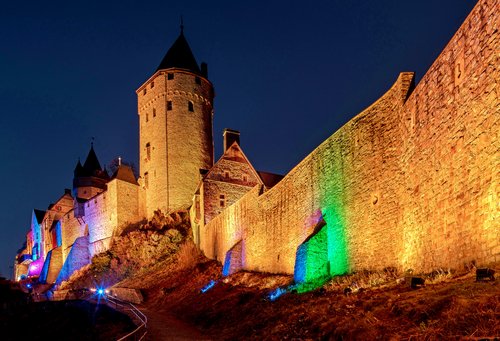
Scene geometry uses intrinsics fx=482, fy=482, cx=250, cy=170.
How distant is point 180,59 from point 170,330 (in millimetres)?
41634

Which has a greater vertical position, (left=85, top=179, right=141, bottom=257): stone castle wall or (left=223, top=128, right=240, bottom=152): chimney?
(left=223, top=128, right=240, bottom=152): chimney

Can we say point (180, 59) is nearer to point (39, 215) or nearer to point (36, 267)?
point (39, 215)

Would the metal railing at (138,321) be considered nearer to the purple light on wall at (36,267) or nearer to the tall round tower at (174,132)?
the tall round tower at (174,132)

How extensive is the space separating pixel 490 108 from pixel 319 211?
9.77 metres

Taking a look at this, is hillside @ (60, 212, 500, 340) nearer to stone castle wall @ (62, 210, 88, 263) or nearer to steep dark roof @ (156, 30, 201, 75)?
steep dark roof @ (156, 30, 201, 75)

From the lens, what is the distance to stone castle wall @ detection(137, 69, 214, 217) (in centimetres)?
4906

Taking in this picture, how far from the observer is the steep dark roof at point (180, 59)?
2067 inches

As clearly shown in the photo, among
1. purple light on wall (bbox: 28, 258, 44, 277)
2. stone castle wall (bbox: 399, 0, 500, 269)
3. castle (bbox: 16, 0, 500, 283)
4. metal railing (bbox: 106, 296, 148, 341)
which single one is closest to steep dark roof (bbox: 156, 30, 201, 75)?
castle (bbox: 16, 0, 500, 283)

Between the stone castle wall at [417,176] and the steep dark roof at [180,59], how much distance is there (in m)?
34.8

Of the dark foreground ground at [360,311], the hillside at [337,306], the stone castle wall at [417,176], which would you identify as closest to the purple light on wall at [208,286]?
the hillside at [337,306]

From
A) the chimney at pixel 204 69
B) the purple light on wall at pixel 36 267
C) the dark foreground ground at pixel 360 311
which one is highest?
the chimney at pixel 204 69

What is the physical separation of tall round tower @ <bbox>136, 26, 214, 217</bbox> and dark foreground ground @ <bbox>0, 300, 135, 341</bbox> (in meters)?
18.8

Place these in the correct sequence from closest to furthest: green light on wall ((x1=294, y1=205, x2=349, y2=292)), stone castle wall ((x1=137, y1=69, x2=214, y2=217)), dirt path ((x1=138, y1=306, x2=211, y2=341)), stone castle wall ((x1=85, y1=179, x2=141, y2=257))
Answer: dirt path ((x1=138, y1=306, x2=211, y2=341)) < green light on wall ((x1=294, y1=205, x2=349, y2=292)) < stone castle wall ((x1=137, y1=69, x2=214, y2=217)) < stone castle wall ((x1=85, y1=179, x2=141, y2=257))

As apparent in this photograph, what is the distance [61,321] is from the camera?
25.5 m
